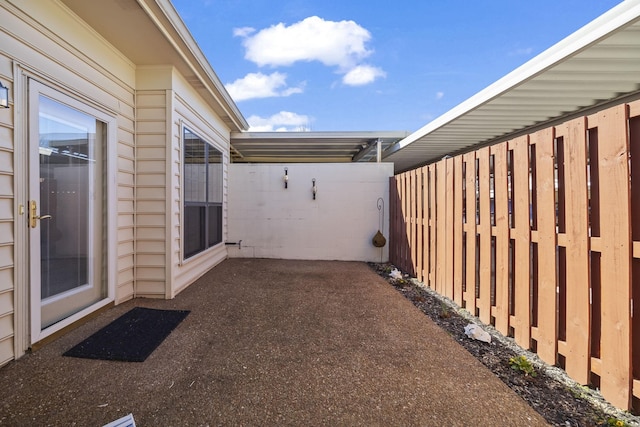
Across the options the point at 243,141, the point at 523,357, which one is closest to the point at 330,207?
the point at 243,141

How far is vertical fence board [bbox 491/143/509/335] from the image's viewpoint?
8.29 ft

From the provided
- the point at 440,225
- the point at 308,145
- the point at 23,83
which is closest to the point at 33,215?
the point at 23,83

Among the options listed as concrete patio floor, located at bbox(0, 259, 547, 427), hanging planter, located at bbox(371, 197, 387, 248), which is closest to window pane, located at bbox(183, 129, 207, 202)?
concrete patio floor, located at bbox(0, 259, 547, 427)

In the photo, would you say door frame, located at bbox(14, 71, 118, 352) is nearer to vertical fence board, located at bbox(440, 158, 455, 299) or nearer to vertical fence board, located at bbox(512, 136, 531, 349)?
vertical fence board, located at bbox(512, 136, 531, 349)

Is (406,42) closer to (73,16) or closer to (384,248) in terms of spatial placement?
(384,248)

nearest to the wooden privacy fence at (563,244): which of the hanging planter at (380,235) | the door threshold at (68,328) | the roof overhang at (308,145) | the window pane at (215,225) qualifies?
the hanging planter at (380,235)

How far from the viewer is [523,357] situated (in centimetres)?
204

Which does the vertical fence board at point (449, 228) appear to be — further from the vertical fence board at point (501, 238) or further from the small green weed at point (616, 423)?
the small green weed at point (616, 423)

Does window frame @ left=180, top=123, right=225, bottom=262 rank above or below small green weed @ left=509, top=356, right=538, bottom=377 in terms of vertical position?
above

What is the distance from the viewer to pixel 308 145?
23.4 feet

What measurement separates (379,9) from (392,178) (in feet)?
10.8

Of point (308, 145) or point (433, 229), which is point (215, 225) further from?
point (433, 229)

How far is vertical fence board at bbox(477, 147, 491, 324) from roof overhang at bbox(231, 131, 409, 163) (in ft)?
11.3

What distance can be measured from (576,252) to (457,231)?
4.94ft
